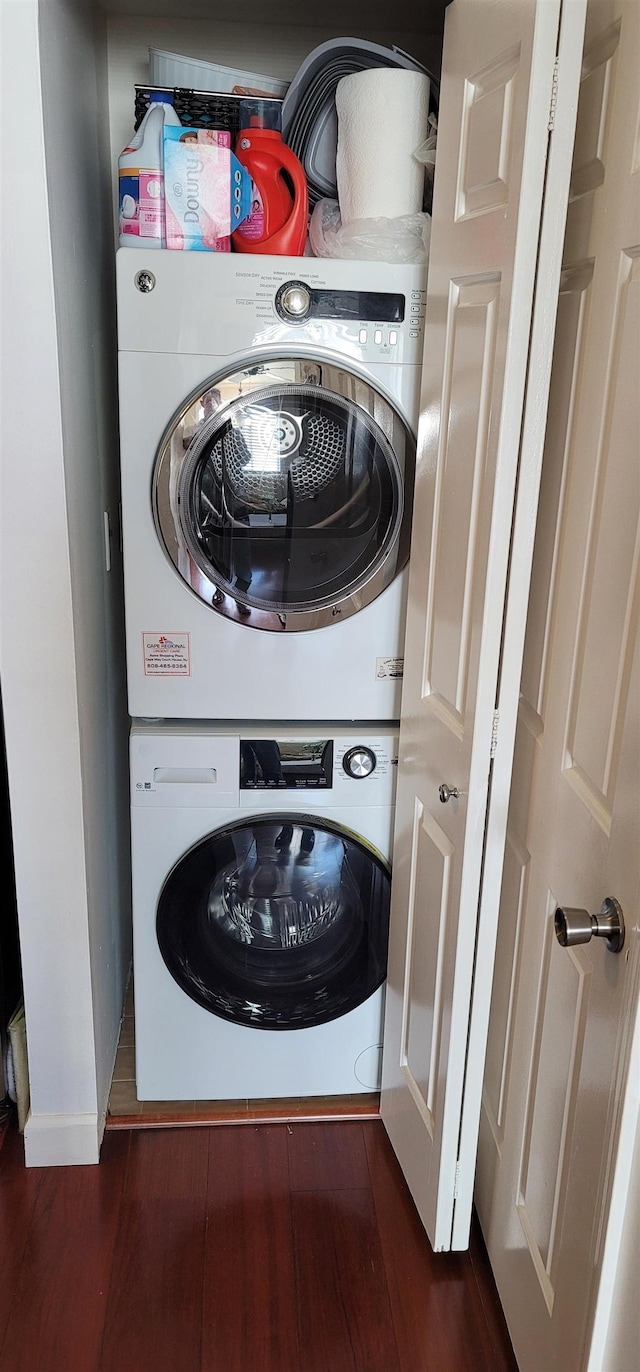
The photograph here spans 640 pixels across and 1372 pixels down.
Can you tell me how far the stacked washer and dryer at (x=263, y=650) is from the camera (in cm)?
163

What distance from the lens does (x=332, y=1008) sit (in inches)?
76.5

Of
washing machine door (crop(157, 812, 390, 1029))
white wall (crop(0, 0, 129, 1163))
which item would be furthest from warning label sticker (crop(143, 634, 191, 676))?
washing machine door (crop(157, 812, 390, 1029))

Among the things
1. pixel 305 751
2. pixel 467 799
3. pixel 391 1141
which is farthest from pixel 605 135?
pixel 391 1141

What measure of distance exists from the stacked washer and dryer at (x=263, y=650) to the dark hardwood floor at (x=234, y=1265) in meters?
0.14

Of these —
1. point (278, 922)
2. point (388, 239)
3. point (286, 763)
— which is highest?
point (388, 239)

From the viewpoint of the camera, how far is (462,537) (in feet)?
4.64

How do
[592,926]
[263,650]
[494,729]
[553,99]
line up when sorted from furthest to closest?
[263,650] → [494,729] → [553,99] → [592,926]

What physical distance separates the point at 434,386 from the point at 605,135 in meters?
0.45

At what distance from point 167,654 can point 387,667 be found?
0.40m

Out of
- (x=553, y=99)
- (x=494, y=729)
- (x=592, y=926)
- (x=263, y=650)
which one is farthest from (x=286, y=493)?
(x=592, y=926)

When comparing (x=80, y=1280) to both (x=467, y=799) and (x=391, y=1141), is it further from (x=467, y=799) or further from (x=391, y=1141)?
(x=467, y=799)

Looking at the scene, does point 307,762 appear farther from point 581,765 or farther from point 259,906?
point 581,765

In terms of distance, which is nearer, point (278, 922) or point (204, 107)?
point (204, 107)

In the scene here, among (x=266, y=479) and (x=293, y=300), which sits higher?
(x=293, y=300)
